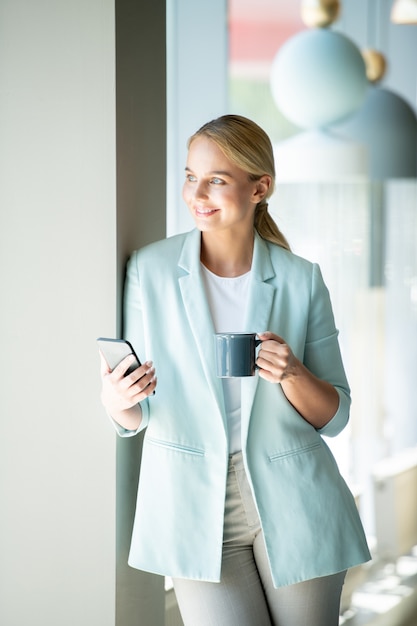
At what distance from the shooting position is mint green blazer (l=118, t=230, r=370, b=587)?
168 cm

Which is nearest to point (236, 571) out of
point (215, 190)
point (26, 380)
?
point (26, 380)

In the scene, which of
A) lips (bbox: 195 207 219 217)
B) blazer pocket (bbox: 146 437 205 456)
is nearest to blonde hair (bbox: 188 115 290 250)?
lips (bbox: 195 207 219 217)

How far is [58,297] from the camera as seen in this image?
1777mm

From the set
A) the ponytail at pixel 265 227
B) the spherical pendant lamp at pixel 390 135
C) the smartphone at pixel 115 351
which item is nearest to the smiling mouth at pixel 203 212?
the ponytail at pixel 265 227

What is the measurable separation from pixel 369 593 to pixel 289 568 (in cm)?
232

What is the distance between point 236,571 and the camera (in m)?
1.72

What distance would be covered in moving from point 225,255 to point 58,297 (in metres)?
0.34

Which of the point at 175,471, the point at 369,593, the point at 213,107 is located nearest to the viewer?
the point at 175,471

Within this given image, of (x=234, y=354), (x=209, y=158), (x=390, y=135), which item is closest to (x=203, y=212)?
(x=209, y=158)

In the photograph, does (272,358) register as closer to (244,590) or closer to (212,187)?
(212,187)

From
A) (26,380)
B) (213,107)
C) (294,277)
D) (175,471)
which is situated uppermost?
(213,107)

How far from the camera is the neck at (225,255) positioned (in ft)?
5.89

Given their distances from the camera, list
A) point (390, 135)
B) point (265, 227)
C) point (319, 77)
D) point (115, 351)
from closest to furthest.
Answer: point (115, 351)
point (265, 227)
point (319, 77)
point (390, 135)

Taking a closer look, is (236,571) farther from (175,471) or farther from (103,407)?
(103,407)
